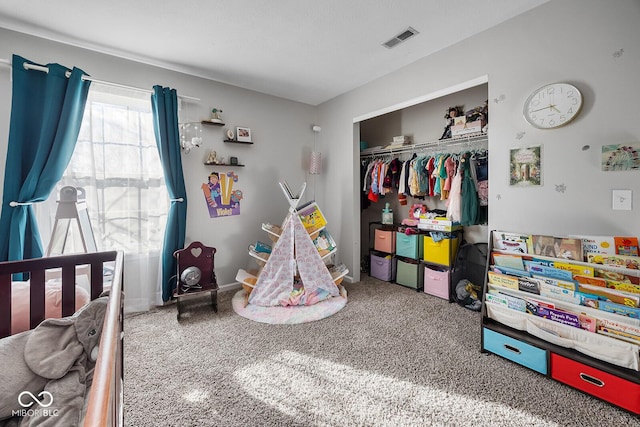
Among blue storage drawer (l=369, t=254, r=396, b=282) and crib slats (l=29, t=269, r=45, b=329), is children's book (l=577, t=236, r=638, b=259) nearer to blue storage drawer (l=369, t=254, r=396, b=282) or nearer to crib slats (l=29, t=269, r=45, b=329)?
blue storage drawer (l=369, t=254, r=396, b=282)

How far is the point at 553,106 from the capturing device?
1843mm

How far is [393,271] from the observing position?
3.53 meters

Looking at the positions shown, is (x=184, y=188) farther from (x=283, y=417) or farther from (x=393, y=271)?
(x=393, y=271)

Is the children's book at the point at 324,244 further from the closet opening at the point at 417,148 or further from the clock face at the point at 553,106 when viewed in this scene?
the clock face at the point at 553,106

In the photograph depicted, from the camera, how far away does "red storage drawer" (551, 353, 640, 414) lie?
1376mm

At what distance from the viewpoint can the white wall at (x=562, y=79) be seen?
1.61 metres

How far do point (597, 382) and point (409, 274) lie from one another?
1871 mm

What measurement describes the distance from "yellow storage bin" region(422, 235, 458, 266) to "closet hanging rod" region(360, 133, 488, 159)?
3.44ft

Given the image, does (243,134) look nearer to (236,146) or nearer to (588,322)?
(236,146)

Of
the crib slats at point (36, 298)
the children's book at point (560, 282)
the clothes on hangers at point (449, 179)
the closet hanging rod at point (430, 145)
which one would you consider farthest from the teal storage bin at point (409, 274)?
the crib slats at point (36, 298)

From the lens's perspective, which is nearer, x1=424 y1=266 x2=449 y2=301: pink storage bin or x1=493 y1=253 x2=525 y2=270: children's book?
x1=493 y1=253 x2=525 y2=270: children's book

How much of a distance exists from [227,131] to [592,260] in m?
3.33

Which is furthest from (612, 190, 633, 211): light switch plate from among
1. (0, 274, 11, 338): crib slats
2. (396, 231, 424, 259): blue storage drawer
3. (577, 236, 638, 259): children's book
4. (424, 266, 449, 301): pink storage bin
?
(0, 274, 11, 338): crib slats

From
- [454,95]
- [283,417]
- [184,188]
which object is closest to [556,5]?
[454,95]
